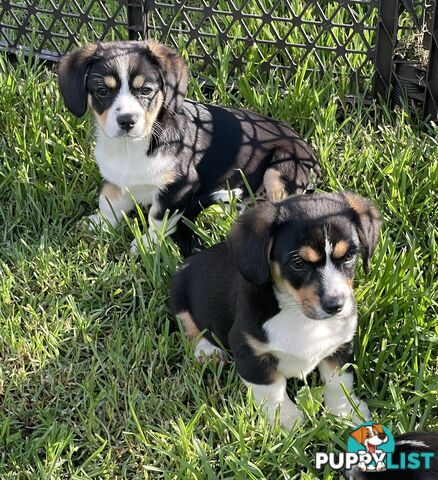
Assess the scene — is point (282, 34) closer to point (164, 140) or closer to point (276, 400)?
point (164, 140)

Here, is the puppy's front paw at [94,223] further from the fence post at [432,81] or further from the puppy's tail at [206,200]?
the fence post at [432,81]

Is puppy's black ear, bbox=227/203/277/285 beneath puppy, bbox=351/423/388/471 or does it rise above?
above

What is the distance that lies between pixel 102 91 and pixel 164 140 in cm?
39

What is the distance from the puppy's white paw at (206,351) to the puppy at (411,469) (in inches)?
34.3

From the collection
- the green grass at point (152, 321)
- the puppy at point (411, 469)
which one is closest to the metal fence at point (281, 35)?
the green grass at point (152, 321)

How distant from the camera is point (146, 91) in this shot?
13.2ft

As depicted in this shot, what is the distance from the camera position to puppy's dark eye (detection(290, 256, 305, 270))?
3.03m

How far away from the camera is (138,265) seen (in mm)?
4102

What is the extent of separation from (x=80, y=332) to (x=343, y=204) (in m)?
1.37

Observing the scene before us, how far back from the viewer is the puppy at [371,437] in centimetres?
283

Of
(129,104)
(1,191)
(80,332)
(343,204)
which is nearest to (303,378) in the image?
(343,204)

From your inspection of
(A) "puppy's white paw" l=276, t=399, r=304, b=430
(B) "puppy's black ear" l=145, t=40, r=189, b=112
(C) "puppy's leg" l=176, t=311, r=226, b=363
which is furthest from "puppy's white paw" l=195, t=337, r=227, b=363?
(B) "puppy's black ear" l=145, t=40, r=189, b=112

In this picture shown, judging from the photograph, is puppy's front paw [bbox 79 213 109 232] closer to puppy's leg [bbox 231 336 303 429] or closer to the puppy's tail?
the puppy's tail

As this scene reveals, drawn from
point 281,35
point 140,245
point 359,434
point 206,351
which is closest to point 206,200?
point 140,245
